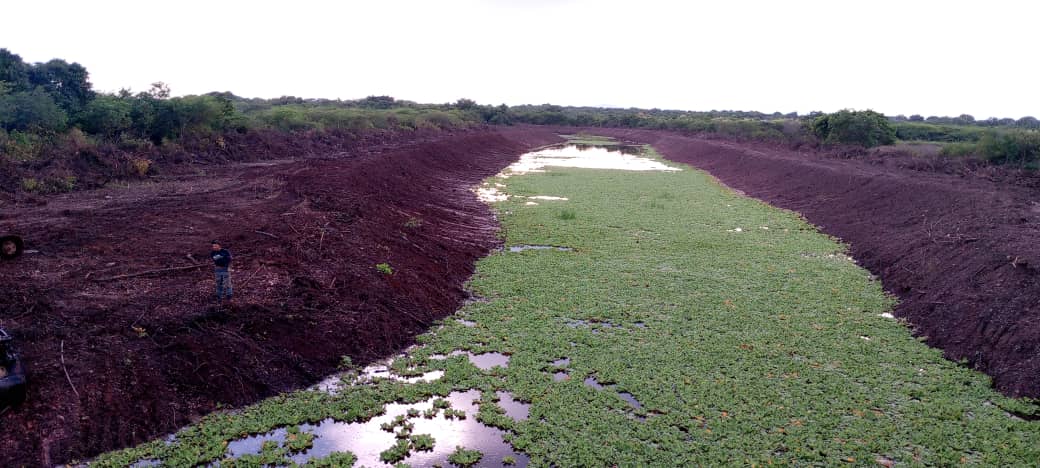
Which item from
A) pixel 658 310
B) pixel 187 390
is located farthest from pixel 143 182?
pixel 658 310

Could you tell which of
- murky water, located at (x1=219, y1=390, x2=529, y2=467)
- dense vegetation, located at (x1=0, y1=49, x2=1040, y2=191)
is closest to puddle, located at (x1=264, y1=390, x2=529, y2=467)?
murky water, located at (x1=219, y1=390, x2=529, y2=467)

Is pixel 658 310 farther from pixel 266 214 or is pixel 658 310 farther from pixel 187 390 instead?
pixel 266 214

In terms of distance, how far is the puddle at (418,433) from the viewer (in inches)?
281

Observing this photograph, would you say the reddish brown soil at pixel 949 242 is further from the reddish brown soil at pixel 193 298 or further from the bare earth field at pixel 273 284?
the reddish brown soil at pixel 193 298

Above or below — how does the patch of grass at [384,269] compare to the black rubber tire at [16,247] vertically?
below

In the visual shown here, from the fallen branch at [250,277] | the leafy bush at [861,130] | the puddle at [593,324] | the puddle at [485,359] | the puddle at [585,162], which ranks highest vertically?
the leafy bush at [861,130]

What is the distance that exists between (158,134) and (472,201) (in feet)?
51.3

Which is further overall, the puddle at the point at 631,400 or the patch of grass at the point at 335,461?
the puddle at the point at 631,400

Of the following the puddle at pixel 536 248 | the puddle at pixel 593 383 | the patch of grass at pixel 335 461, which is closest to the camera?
the patch of grass at pixel 335 461

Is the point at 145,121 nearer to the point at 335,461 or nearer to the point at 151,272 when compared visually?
the point at 151,272

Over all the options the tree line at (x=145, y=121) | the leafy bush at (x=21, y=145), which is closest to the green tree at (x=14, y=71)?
the tree line at (x=145, y=121)

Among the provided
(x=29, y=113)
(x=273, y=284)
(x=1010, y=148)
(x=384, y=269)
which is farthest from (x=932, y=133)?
(x=29, y=113)

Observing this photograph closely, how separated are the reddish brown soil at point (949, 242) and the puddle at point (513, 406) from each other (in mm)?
7622

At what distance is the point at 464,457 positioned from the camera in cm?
712
